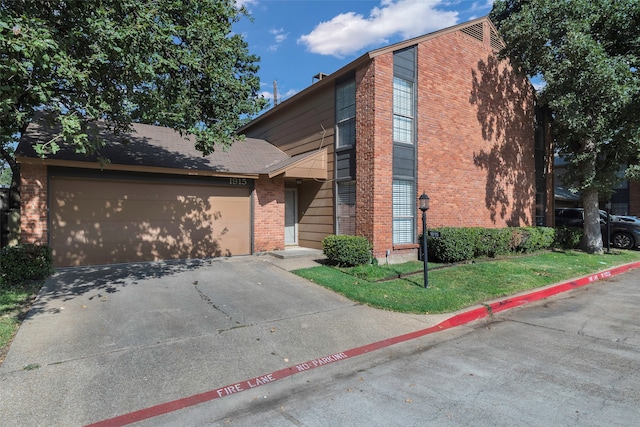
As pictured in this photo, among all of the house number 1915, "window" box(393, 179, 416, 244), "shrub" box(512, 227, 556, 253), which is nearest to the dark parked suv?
"shrub" box(512, 227, 556, 253)

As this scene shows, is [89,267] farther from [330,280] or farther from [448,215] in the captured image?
[448,215]

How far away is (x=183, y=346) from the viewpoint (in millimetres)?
4930

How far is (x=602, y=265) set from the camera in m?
11.4

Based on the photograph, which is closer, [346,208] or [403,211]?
[403,211]

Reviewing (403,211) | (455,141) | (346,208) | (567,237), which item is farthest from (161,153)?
(567,237)

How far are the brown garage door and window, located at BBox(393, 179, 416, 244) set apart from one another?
5050 mm

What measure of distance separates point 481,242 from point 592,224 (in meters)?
6.19

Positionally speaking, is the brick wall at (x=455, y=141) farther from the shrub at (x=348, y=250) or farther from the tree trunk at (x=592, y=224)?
A: the tree trunk at (x=592, y=224)

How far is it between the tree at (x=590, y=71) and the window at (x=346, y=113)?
21.3 feet

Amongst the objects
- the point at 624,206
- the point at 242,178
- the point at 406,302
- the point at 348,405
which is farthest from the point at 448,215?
the point at 624,206

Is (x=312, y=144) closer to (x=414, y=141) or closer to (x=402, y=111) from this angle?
(x=402, y=111)

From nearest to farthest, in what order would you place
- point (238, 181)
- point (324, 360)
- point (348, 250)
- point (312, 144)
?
point (324, 360) < point (348, 250) < point (238, 181) < point (312, 144)

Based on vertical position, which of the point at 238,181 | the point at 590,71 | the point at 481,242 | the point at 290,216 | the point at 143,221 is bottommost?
the point at 481,242

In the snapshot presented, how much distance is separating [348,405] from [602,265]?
11737 millimetres
